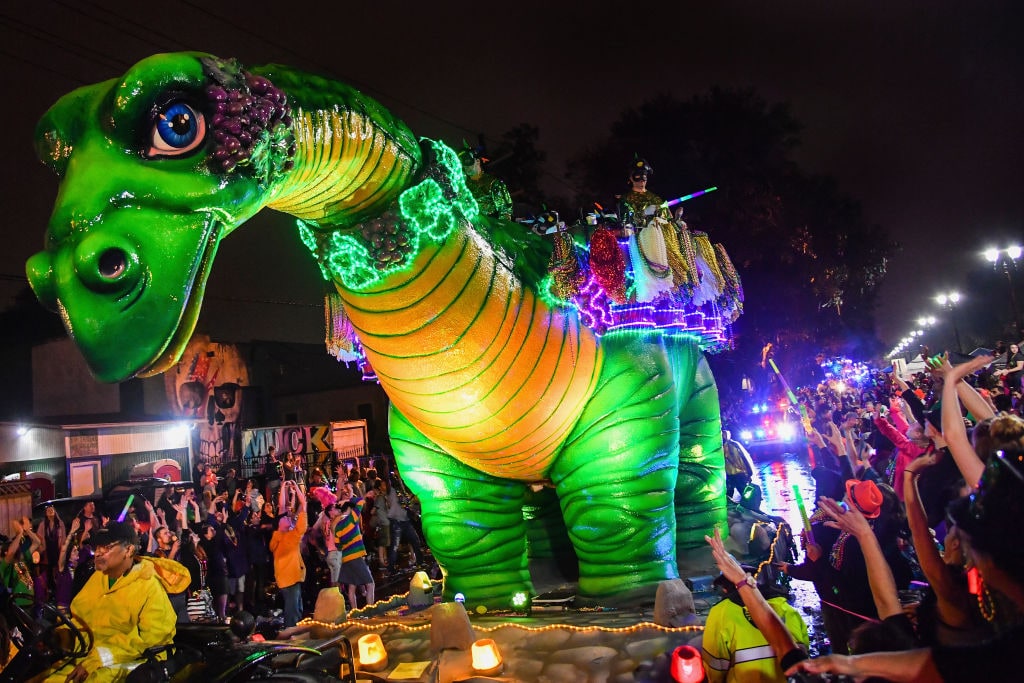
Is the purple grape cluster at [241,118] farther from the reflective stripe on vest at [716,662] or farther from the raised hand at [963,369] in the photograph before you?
the raised hand at [963,369]

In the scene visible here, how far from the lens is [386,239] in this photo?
2988 millimetres

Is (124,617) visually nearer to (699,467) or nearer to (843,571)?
(843,571)

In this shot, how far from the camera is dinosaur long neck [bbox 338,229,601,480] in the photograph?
10.4 ft

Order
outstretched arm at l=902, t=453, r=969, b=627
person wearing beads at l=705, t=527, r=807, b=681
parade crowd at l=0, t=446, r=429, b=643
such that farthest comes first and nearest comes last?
parade crowd at l=0, t=446, r=429, b=643, outstretched arm at l=902, t=453, r=969, b=627, person wearing beads at l=705, t=527, r=807, b=681

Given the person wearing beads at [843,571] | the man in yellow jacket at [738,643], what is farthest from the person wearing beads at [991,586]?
the person wearing beads at [843,571]

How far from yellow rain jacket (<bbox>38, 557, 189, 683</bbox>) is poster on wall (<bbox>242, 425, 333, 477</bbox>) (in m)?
Answer: 15.5

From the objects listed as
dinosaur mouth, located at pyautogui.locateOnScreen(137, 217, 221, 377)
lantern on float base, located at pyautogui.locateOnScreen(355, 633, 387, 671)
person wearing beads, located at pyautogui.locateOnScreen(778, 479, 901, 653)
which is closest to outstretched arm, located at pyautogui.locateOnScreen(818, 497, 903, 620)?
person wearing beads, located at pyautogui.locateOnScreen(778, 479, 901, 653)

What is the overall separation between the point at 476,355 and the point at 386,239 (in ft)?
2.31

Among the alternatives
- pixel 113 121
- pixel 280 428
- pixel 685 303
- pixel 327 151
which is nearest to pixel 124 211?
pixel 113 121

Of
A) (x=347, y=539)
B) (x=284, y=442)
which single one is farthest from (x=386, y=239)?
(x=284, y=442)

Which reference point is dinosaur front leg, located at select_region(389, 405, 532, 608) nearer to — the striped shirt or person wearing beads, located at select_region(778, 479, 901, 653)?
person wearing beads, located at select_region(778, 479, 901, 653)

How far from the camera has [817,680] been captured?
2.16 metres

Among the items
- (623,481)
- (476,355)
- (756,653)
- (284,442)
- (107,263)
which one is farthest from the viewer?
(284,442)

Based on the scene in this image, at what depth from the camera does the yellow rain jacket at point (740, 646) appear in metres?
2.32
